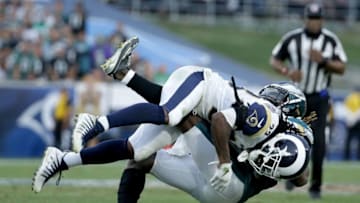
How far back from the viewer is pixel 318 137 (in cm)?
1048

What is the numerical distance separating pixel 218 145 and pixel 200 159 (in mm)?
343

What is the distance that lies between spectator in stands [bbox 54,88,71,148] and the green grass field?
284cm

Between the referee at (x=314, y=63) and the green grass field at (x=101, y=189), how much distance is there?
60 cm

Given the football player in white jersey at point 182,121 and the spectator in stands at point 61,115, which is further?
the spectator in stands at point 61,115

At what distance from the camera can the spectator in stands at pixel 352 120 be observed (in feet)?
63.0

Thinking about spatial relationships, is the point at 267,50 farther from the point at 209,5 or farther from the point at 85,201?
the point at 85,201

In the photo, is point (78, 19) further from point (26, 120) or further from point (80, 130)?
→ point (80, 130)

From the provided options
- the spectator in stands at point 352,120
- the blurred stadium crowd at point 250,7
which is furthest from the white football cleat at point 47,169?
the blurred stadium crowd at point 250,7

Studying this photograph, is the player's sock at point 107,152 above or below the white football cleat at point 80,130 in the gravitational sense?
below

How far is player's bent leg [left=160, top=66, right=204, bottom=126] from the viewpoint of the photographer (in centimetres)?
691

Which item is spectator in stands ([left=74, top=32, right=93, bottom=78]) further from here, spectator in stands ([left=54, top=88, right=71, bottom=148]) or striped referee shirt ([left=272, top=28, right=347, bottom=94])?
striped referee shirt ([left=272, top=28, right=347, bottom=94])

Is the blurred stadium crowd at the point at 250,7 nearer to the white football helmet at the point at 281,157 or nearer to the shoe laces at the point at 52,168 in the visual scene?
the shoe laces at the point at 52,168

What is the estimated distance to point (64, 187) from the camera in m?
10.8

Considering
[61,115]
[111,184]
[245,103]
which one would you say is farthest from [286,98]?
[61,115]
